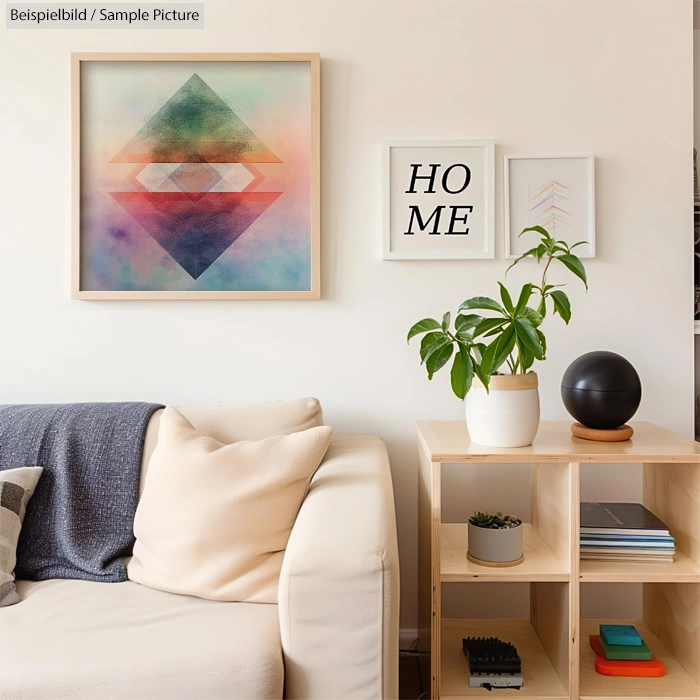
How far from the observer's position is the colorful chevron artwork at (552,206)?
Result: 1868 mm

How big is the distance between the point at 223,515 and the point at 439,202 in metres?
1.11

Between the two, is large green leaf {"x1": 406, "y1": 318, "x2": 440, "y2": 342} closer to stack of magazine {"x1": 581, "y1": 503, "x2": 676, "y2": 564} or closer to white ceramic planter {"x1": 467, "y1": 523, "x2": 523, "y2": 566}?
white ceramic planter {"x1": 467, "y1": 523, "x2": 523, "y2": 566}

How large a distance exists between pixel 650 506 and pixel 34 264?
195 cm

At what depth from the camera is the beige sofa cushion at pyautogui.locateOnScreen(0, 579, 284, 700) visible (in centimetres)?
105

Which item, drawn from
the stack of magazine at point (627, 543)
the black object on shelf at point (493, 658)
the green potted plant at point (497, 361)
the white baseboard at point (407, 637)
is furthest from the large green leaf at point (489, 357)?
the white baseboard at point (407, 637)

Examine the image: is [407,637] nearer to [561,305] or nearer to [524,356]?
[524,356]

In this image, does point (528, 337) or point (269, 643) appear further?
point (528, 337)

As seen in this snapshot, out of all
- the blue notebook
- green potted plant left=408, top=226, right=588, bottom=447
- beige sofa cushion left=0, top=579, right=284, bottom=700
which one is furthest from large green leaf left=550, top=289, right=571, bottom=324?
beige sofa cushion left=0, top=579, right=284, bottom=700

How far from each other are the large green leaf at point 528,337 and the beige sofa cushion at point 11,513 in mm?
1201

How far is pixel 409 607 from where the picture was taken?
195 centimetres

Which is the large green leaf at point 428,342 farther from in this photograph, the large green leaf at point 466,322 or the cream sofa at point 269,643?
the cream sofa at point 269,643

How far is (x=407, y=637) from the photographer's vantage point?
1.94 meters

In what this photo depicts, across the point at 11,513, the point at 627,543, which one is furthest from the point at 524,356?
Answer: the point at 11,513

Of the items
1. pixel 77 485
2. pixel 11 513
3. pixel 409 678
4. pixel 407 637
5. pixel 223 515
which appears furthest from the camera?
pixel 407 637
